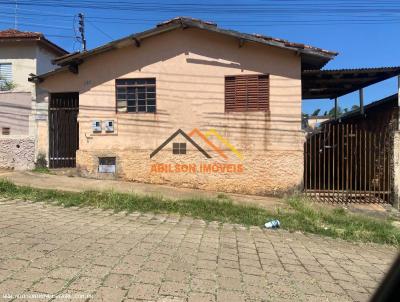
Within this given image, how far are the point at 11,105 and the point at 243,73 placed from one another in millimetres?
7348

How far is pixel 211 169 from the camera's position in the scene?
12.1 meters

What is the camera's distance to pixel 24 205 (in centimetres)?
795

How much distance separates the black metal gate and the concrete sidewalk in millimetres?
1135

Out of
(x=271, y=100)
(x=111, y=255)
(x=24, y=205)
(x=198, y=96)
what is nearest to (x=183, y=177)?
(x=198, y=96)

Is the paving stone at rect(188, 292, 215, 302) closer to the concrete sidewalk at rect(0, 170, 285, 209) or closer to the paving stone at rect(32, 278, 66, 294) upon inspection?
the paving stone at rect(32, 278, 66, 294)

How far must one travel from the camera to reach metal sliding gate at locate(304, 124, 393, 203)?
1166cm

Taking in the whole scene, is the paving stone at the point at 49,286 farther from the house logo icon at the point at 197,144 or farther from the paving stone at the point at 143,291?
the house logo icon at the point at 197,144

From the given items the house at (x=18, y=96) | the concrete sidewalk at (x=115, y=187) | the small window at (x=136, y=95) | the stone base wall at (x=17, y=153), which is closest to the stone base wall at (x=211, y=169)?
the concrete sidewalk at (x=115, y=187)

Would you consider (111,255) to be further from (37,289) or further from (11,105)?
(11,105)

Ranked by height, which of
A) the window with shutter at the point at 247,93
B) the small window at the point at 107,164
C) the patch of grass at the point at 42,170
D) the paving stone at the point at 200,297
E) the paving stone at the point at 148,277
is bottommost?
the paving stone at the point at 200,297

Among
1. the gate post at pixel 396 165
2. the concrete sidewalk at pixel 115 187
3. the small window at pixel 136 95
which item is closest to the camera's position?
the concrete sidewalk at pixel 115 187

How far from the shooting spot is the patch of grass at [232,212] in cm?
768

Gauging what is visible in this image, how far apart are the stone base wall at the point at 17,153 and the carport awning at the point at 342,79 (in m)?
8.52

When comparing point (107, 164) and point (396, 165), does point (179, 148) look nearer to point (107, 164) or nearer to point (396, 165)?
point (107, 164)
